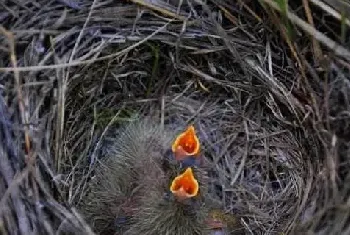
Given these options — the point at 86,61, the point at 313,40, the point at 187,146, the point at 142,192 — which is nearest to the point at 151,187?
the point at 142,192

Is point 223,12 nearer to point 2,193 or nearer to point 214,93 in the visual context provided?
point 214,93

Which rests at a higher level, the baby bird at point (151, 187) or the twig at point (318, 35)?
the twig at point (318, 35)

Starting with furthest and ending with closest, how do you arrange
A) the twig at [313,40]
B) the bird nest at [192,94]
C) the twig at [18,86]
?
the twig at [313,40] < the bird nest at [192,94] < the twig at [18,86]

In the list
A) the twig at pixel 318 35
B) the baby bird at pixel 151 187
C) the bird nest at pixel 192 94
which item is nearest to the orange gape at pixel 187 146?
the baby bird at pixel 151 187

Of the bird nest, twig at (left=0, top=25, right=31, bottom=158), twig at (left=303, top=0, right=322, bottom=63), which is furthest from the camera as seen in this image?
twig at (left=303, top=0, right=322, bottom=63)

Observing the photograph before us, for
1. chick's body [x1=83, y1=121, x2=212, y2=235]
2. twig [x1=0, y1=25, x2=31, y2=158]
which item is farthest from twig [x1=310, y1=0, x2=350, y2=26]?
twig [x1=0, y1=25, x2=31, y2=158]

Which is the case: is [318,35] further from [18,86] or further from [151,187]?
[18,86]

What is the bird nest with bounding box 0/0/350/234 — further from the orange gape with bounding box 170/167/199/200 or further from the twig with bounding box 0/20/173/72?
the orange gape with bounding box 170/167/199/200

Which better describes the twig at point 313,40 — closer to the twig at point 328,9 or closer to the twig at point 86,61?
the twig at point 328,9
